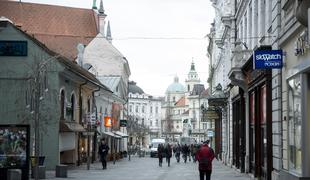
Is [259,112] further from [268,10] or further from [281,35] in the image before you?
[281,35]

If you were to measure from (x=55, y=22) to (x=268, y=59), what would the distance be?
6941 cm

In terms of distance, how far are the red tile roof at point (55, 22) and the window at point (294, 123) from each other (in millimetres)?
58924

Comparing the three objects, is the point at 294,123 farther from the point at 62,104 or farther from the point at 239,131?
the point at 62,104

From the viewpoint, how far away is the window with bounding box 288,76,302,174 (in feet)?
53.8

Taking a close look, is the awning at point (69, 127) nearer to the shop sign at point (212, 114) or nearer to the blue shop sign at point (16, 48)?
the blue shop sign at point (16, 48)

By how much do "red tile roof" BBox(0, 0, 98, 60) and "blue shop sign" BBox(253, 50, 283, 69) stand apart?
5762 cm

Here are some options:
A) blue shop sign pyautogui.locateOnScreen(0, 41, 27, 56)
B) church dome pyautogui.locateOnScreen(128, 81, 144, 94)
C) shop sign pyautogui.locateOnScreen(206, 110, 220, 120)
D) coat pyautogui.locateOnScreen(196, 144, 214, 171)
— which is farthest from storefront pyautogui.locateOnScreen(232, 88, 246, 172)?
church dome pyautogui.locateOnScreen(128, 81, 144, 94)

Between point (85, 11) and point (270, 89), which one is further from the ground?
point (85, 11)

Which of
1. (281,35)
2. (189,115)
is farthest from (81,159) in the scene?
(189,115)

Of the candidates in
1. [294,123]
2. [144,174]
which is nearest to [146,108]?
[144,174]

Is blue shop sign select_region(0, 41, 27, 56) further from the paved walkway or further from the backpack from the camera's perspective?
the backpack

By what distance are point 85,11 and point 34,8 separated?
7.92 meters

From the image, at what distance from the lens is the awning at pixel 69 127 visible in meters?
34.7

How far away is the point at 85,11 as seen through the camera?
8950 centimetres
